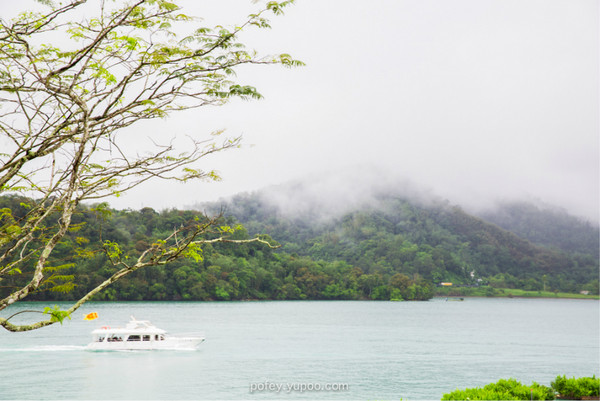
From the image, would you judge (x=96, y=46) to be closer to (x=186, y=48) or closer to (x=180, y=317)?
(x=186, y=48)

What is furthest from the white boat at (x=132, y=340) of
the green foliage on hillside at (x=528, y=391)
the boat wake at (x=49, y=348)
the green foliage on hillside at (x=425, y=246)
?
the green foliage on hillside at (x=425, y=246)

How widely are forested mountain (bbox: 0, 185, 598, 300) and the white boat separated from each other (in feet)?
48.0

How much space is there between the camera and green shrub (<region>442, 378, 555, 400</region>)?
27.2 ft

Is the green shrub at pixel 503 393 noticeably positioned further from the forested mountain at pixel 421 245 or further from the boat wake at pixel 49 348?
the forested mountain at pixel 421 245

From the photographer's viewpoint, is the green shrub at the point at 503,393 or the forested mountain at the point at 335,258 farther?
the forested mountain at the point at 335,258

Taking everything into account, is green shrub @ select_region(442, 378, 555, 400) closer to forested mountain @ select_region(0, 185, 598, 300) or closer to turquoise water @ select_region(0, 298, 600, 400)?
turquoise water @ select_region(0, 298, 600, 400)

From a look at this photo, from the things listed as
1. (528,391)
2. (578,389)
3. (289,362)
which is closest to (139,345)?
(289,362)

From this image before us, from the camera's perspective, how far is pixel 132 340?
3050 centimetres

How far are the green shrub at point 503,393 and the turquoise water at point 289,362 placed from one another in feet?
37.6

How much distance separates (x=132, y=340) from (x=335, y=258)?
318 feet

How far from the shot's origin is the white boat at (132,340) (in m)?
30.0

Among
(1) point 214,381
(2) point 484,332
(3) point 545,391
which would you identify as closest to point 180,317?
(2) point 484,332
